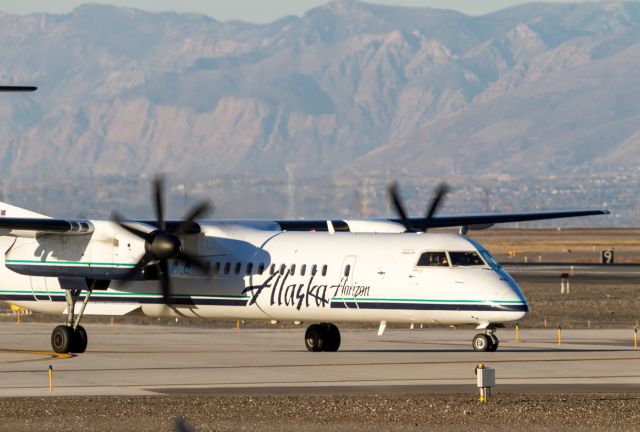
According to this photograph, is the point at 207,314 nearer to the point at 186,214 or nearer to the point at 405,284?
the point at 186,214

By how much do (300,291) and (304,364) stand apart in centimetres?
291

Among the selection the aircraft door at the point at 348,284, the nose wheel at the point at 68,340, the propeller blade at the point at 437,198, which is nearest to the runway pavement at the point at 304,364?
the nose wheel at the point at 68,340

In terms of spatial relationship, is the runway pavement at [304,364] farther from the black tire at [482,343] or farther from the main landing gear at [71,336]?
the main landing gear at [71,336]

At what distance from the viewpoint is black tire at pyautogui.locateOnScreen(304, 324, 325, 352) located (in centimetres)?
3934

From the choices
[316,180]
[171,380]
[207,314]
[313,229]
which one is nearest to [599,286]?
[316,180]

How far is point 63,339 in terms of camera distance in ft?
129

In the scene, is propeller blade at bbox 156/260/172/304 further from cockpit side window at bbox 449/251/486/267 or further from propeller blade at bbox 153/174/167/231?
cockpit side window at bbox 449/251/486/267

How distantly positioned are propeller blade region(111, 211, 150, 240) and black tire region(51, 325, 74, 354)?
3221mm

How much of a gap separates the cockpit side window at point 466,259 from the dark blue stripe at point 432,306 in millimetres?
1173

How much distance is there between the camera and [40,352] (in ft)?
132

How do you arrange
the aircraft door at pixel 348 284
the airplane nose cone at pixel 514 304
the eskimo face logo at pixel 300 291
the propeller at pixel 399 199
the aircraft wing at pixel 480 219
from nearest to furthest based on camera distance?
the airplane nose cone at pixel 514 304 → the aircraft door at pixel 348 284 → the eskimo face logo at pixel 300 291 → the propeller at pixel 399 199 → the aircraft wing at pixel 480 219

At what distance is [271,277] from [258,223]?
392 cm

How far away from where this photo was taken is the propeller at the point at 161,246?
124ft

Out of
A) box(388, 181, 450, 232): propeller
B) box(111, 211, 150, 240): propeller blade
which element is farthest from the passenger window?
box(111, 211, 150, 240): propeller blade
